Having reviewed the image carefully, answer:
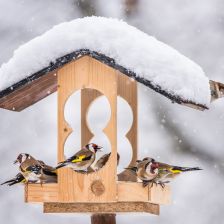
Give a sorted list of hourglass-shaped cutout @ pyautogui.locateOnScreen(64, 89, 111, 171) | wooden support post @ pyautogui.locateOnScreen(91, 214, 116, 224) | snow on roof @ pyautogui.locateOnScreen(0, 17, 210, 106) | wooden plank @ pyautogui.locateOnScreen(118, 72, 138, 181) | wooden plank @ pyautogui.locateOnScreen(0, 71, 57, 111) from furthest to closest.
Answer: hourglass-shaped cutout @ pyautogui.locateOnScreen(64, 89, 111, 171)
wooden plank @ pyautogui.locateOnScreen(118, 72, 138, 181)
wooden plank @ pyautogui.locateOnScreen(0, 71, 57, 111)
wooden support post @ pyautogui.locateOnScreen(91, 214, 116, 224)
snow on roof @ pyautogui.locateOnScreen(0, 17, 210, 106)

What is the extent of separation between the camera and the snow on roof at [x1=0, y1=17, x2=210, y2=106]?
208 inches

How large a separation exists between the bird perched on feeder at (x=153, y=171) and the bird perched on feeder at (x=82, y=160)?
303 millimetres

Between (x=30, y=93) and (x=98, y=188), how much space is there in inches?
34.5

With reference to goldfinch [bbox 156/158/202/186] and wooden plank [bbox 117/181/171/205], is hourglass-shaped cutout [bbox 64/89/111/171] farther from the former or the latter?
wooden plank [bbox 117/181/171/205]

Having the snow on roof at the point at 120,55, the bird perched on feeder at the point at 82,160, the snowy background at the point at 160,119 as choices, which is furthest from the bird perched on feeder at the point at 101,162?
the snowy background at the point at 160,119

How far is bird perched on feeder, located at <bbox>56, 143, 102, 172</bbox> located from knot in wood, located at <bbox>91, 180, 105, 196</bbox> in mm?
127

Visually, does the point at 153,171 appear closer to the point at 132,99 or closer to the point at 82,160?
the point at 82,160

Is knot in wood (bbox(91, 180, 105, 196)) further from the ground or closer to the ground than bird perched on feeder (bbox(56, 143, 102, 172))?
closer to the ground

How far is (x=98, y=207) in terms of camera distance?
17.7 ft

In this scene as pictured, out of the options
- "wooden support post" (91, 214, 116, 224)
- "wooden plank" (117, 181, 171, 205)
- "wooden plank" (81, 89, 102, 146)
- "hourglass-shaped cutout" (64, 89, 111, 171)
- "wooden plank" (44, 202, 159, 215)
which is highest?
"hourglass-shaped cutout" (64, 89, 111, 171)

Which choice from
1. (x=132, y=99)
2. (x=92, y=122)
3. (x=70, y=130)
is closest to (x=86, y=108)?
(x=132, y=99)

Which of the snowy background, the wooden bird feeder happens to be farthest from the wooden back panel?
the snowy background

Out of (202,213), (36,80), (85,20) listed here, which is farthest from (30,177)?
(202,213)

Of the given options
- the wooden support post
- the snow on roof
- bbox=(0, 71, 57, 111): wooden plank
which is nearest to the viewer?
the snow on roof
